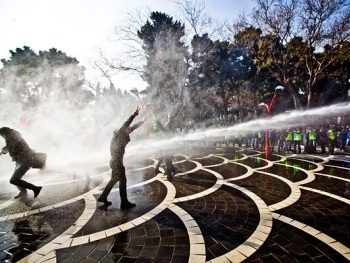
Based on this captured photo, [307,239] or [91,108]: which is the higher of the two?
[91,108]

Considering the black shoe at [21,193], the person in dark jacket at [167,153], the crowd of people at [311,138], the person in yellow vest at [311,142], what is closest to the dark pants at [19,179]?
the black shoe at [21,193]

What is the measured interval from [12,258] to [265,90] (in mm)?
40065

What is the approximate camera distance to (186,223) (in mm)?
4793

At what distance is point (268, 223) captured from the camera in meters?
4.66

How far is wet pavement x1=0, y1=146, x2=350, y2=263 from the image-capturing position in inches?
146

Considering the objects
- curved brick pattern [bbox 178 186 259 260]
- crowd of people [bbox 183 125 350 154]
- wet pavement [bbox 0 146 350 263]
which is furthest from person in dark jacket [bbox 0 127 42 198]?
crowd of people [bbox 183 125 350 154]

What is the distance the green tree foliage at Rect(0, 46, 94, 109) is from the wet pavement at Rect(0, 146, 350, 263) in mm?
31726

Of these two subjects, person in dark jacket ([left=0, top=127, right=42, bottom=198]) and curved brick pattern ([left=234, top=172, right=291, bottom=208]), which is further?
person in dark jacket ([left=0, top=127, right=42, bottom=198])

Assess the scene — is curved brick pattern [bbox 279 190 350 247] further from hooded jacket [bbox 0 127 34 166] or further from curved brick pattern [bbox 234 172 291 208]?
hooded jacket [bbox 0 127 34 166]

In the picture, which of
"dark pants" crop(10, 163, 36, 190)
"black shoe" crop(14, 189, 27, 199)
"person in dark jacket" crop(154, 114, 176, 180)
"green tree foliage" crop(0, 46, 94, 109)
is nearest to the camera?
"dark pants" crop(10, 163, 36, 190)

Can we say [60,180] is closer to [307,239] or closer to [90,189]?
[90,189]

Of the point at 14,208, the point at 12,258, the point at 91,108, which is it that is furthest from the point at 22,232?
the point at 91,108

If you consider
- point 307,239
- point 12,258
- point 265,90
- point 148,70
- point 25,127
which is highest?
point 148,70

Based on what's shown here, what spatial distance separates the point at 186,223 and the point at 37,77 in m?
39.9
